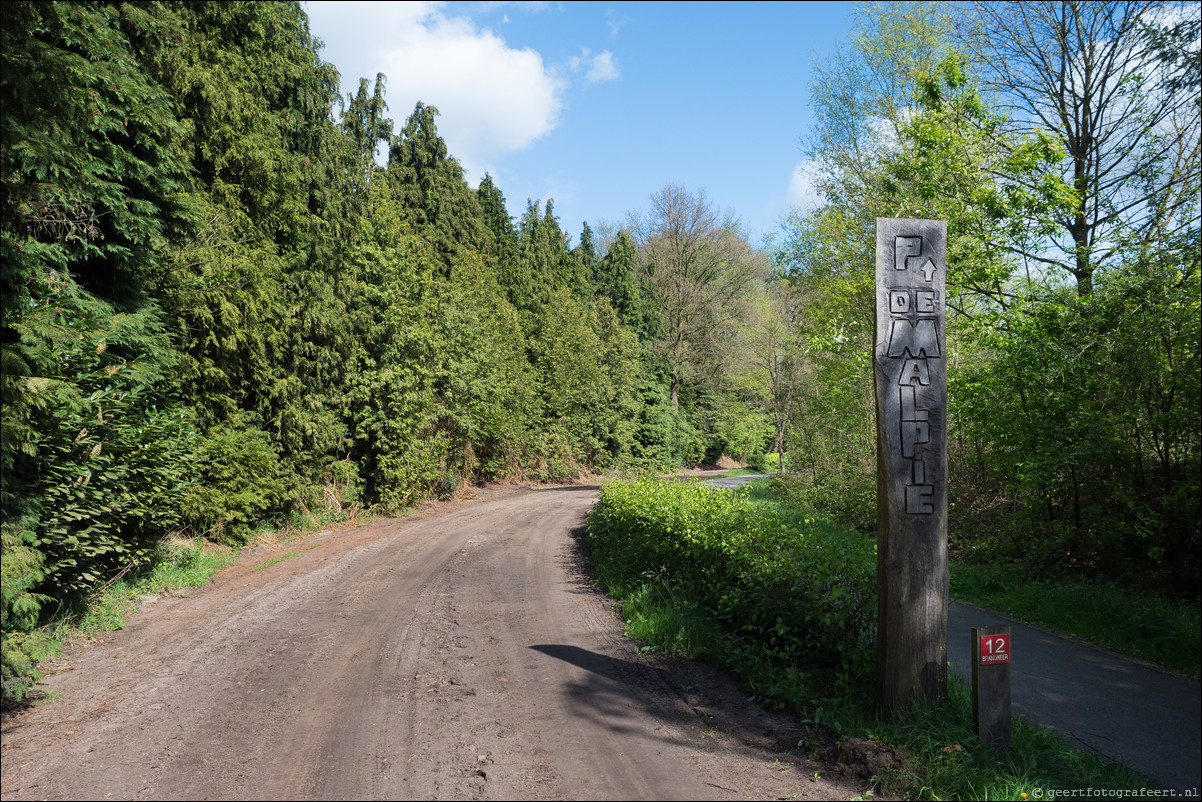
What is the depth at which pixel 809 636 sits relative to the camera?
5312mm

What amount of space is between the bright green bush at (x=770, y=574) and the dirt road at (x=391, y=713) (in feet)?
2.15

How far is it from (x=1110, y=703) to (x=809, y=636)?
8.13 feet

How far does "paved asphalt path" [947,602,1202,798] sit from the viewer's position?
14.1 ft

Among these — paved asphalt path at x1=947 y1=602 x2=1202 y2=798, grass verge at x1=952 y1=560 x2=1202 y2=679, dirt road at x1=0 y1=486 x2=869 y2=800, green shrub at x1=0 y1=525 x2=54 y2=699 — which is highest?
green shrub at x1=0 y1=525 x2=54 y2=699

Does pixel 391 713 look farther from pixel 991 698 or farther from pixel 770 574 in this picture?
pixel 991 698

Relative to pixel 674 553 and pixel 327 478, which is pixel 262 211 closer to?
pixel 327 478

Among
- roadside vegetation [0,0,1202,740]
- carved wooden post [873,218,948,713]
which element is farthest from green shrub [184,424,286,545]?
carved wooden post [873,218,948,713]

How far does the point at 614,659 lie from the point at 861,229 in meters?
14.8

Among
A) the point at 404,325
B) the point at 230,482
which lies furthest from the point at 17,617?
the point at 404,325

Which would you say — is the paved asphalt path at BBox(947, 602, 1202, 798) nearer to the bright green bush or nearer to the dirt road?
the bright green bush

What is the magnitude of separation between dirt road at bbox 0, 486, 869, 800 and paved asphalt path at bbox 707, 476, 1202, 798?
6.77 feet

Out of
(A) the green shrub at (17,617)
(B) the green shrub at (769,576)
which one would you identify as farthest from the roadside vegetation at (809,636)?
(A) the green shrub at (17,617)

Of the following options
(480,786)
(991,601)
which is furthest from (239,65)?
(991,601)

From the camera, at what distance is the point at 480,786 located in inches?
151
